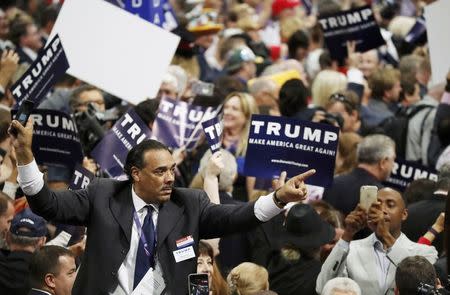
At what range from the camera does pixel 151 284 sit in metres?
8.15

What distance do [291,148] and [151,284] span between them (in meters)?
2.11

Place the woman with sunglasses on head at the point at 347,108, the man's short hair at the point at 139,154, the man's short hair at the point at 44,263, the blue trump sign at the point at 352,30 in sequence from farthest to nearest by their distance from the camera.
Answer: the blue trump sign at the point at 352,30 < the woman with sunglasses on head at the point at 347,108 < the man's short hair at the point at 44,263 < the man's short hair at the point at 139,154

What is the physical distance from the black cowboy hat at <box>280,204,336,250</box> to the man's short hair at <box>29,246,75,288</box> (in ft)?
5.95

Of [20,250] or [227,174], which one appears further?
[227,174]

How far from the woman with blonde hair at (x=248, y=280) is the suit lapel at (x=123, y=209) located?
1.15m

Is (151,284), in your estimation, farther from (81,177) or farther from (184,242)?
(81,177)

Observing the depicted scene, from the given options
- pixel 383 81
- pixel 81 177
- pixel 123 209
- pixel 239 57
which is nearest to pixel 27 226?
pixel 81 177

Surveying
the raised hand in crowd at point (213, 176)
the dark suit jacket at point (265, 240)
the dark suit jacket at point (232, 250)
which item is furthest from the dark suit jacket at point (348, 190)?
the raised hand in crowd at point (213, 176)

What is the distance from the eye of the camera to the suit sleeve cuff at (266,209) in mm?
7996

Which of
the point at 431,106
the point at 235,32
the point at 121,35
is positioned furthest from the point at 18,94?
the point at 235,32

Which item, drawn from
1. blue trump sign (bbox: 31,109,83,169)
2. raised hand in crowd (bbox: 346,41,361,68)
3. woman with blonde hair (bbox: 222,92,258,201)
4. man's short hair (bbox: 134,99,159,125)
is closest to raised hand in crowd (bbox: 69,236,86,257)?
blue trump sign (bbox: 31,109,83,169)

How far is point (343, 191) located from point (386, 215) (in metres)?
1.90

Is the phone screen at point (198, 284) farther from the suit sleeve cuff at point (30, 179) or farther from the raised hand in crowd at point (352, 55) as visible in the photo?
the raised hand in crowd at point (352, 55)

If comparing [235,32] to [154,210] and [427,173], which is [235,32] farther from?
[154,210]
